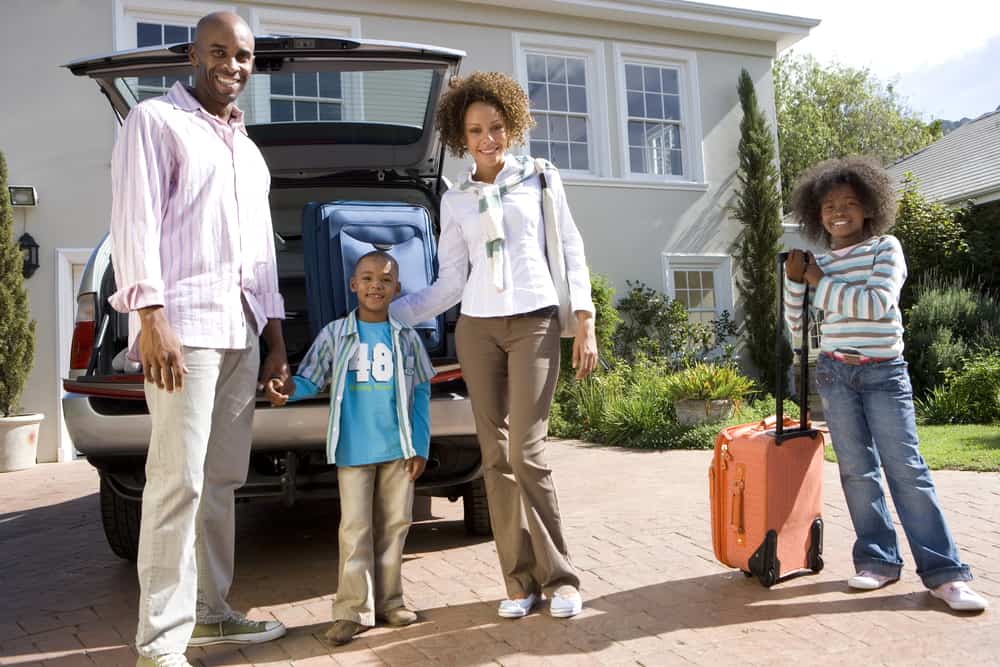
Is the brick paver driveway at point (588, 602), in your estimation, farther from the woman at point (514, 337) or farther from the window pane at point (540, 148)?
the window pane at point (540, 148)

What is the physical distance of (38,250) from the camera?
8.62 m

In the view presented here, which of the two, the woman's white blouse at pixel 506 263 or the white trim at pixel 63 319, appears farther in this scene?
the white trim at pixel 63 319

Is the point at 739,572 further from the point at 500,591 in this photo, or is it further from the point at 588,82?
the point at 588,82

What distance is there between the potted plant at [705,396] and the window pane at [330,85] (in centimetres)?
520

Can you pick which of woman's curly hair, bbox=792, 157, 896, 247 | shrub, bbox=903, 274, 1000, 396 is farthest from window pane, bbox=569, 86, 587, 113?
woman's curly hair, bbox=792, 157, 896, 247

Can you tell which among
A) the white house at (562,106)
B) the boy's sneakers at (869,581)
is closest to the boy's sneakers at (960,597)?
the boy's sneakers at (869,581)

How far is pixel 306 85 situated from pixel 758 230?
29.3ft

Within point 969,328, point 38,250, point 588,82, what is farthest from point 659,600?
point 588,82

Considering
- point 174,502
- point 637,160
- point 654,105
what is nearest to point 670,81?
point 654,105

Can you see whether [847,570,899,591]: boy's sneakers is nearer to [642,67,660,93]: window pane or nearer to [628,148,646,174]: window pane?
[628,148,646,174]: window pane

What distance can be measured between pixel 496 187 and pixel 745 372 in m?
9.43

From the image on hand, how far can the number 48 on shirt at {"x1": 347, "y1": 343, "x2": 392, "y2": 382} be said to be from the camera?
2889mm

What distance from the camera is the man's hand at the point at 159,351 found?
2270 millimetres

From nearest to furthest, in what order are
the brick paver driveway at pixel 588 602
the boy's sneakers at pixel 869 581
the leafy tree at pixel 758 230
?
the brick paver driveway at pixel 588 602
the boy's sneakers at pixel 869 581
the leafy tree at pixel 758 230
